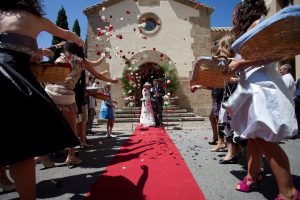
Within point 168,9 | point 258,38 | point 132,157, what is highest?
point 168,9

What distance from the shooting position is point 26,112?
6.21 feet

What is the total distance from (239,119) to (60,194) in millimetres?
1880

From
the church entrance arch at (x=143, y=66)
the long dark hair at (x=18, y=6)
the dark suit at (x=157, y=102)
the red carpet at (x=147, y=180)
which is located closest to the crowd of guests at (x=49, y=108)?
the long dark hair at (x=18, y=6)

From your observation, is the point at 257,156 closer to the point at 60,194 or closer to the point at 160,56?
the point at 60,194

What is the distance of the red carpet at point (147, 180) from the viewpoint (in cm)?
264


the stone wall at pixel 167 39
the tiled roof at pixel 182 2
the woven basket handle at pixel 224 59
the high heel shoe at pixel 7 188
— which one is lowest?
the high heel shoe at pixel 7 188

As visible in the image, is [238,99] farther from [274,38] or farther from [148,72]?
[148,72]

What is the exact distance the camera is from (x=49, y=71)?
2.80m

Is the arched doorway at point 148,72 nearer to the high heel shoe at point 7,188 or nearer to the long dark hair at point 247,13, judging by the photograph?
the high heel shoe at point 7,188

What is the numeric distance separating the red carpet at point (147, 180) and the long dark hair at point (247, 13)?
164 centimetres

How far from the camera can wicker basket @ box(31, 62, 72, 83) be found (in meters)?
2.72

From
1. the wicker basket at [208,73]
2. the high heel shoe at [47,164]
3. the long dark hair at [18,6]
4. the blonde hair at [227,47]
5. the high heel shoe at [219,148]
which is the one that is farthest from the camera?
the high heel shoe at [219,148]

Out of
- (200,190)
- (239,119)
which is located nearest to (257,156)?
(239,119)

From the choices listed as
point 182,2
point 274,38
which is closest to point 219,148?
point 274,38
